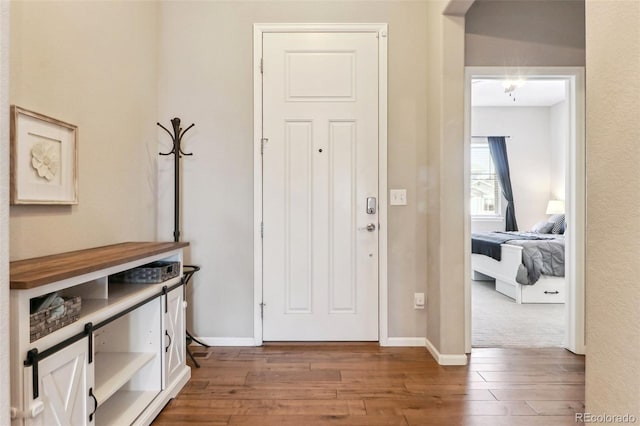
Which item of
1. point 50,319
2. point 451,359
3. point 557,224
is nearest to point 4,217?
point 50,319

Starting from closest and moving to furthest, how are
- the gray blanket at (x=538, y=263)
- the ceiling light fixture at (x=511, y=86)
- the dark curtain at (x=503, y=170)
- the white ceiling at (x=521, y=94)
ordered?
the gray blanket at (x=538, y=263) < the ceiling light fixture at (x=511, y=86) < the white ceiling at (x=521, y=94) < the dark curtain at (x=503, y=170)

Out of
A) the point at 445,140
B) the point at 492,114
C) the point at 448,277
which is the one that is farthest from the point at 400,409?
the point at 492,114

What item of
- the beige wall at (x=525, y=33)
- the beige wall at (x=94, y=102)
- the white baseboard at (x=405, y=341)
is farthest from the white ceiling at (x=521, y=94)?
the beige wall at (x=94, y=102)

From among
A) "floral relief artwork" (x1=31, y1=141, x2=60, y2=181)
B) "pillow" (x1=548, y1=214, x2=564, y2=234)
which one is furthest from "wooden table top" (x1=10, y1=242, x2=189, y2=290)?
"pillow" (x1=548, y1=214, x2=564, y2=234)

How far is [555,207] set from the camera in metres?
6.23

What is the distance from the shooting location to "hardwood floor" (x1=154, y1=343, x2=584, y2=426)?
5.79 feet

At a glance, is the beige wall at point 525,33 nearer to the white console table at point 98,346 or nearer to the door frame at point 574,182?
the door frame at point 574,182

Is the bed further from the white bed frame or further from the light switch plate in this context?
the light switch plate

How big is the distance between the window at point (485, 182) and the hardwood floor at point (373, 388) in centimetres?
456

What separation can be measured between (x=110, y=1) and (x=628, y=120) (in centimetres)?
265

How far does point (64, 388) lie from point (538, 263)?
4351 mm

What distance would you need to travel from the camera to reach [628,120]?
33.0 inches

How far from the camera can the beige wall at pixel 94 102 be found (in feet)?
4.98

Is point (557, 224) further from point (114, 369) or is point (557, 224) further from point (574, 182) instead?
point (114, 369)
